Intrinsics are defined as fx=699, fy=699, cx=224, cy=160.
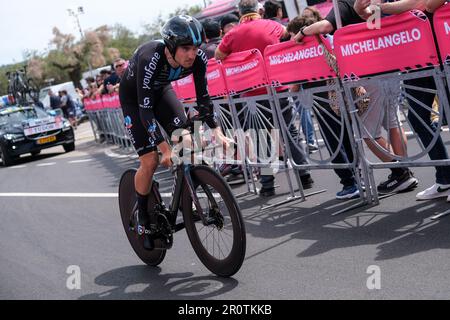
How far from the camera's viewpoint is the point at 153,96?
5.16m

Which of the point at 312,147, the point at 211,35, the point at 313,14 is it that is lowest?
the point at 312,147

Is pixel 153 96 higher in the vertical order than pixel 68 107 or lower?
higher

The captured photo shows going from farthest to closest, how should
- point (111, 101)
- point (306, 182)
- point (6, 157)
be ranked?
point (6, 157) < point (111, 101) < point (306, 182)

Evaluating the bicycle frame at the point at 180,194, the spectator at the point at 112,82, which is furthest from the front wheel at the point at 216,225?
the spectator at the point at 112,82

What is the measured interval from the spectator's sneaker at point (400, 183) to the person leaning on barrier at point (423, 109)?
1.86ft

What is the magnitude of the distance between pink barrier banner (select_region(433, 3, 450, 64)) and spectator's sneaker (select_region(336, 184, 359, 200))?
2247 mm

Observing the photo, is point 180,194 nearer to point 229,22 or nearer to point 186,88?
point 186,88

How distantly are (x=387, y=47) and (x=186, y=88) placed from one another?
4763 millimetres

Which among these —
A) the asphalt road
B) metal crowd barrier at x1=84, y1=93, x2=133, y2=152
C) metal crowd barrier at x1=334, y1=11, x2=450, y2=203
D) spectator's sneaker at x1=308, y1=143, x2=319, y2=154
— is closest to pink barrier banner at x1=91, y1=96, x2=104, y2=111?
metal crowd barrier at x1=84, y1=93, x2=133, y2=152

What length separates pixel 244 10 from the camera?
8492 mm

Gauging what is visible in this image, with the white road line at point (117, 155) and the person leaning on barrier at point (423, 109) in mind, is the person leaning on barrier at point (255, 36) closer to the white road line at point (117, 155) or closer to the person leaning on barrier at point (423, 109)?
the person leaning on barrier at point (423, 109)

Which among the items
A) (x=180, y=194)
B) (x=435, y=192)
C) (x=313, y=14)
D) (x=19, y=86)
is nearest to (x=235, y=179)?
(x=313, y=14)

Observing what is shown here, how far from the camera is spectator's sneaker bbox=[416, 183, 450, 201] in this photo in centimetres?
636
